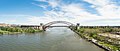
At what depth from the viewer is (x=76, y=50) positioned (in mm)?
33875

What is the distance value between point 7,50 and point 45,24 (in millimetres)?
101289

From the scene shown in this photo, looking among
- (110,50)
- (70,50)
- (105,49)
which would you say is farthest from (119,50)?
(70,50)

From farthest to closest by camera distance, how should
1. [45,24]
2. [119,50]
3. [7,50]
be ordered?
[45,24] < [7,50] < [119,50]

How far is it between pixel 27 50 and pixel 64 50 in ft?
21.3

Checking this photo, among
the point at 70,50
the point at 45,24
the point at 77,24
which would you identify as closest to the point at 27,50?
the point at 70,50

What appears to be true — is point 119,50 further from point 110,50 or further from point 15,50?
point 15,50

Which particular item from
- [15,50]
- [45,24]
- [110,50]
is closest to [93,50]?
[110,50]

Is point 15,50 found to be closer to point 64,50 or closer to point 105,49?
point 64,50

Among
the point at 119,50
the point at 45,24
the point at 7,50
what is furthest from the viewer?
the point at 45,24

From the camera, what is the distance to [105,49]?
111ft

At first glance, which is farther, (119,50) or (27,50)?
(27,50)

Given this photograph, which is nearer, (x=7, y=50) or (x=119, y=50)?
(x=119, y=50)

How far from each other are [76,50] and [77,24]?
108980mm

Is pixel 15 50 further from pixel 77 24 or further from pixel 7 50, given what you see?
pixel 77 24
